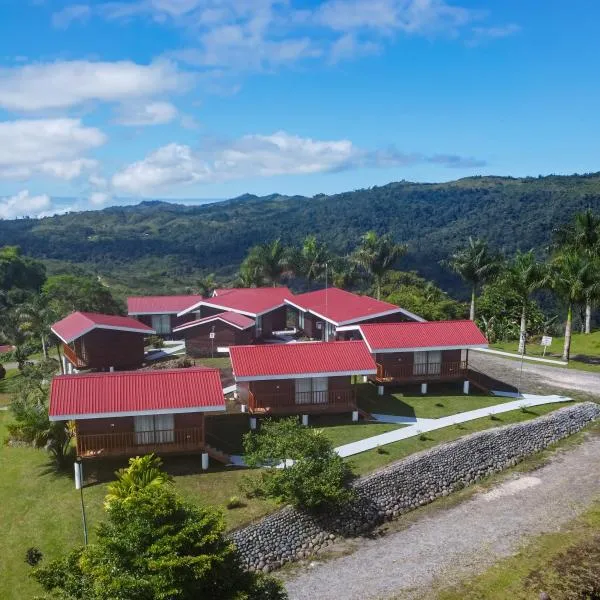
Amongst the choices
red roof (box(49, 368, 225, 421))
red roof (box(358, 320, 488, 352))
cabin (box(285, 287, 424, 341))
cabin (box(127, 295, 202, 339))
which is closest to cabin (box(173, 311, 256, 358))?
cabin (box(285, 287, 424, 341))

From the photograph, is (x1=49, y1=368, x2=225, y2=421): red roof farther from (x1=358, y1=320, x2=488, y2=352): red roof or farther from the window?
the window

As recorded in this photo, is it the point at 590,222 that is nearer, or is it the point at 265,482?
the point at 265,482

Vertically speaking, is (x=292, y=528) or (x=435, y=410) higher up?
(x=435, y=410)

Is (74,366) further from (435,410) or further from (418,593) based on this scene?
(418,593)

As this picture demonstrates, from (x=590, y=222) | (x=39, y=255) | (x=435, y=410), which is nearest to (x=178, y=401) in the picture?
(x=435, y=410)

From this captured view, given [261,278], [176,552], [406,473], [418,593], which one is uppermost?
[261,278]

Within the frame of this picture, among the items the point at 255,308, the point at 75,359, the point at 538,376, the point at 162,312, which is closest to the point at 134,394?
the point at 75,359
